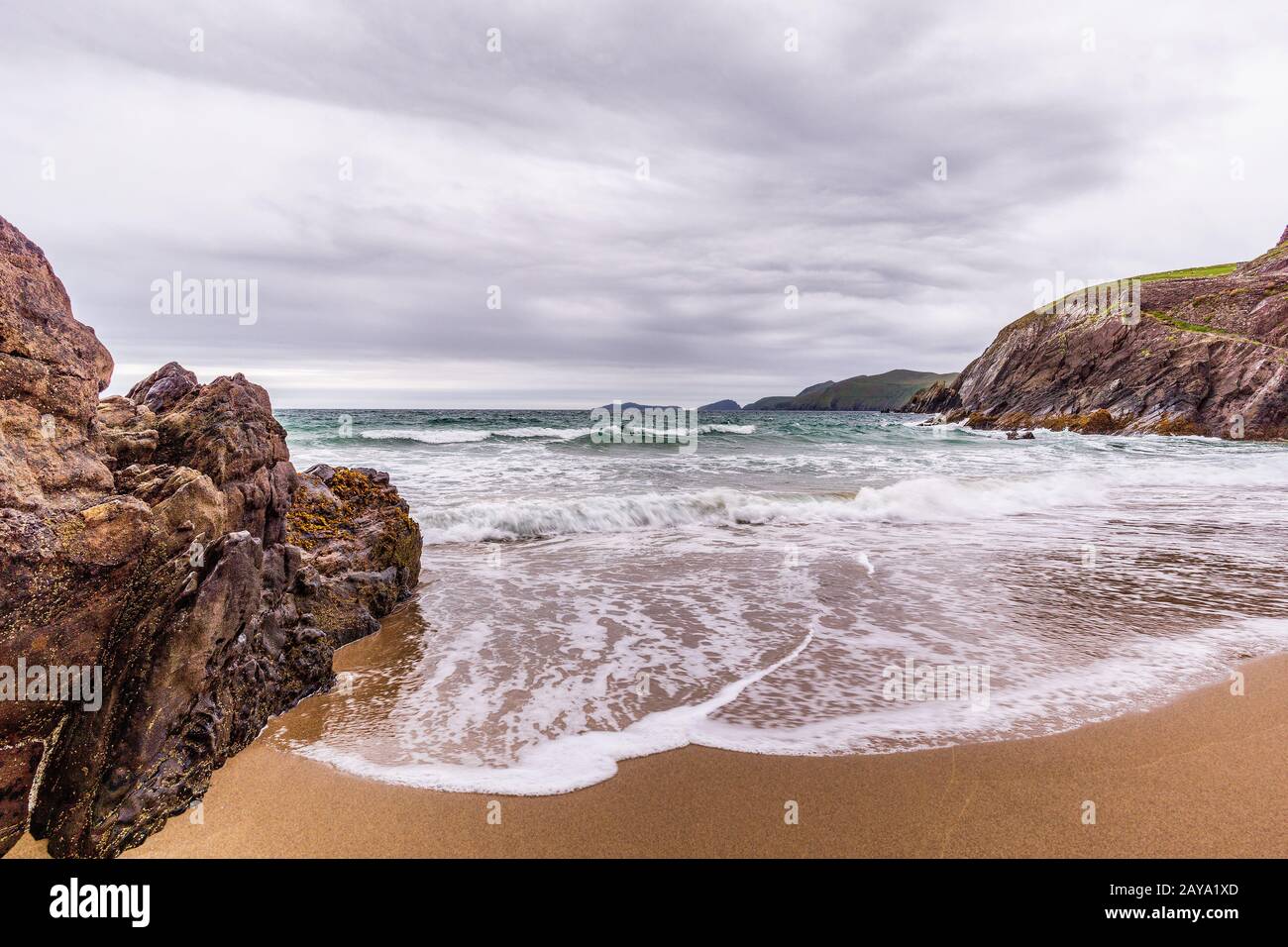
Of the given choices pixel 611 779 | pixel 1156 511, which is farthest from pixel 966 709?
pixel 1156 511

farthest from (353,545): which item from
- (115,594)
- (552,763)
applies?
(552,763)

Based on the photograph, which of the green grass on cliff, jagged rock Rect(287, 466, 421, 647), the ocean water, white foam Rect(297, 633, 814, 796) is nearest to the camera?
white foam Rect(297, 633, 814, 796)

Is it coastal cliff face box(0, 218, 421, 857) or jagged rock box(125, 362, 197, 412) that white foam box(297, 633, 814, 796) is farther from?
jagged rock box(125, 362, 197, 412)

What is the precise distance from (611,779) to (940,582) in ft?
19.8

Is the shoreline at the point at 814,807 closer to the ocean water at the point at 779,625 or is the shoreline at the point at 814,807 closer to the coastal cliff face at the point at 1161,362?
the ocean water at the point at 779,625

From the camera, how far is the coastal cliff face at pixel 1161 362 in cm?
3912

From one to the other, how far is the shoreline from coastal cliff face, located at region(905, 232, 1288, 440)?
46.0m

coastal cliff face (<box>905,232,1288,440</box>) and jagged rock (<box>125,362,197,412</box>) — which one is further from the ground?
coastal cliff face (<box>905,232,1288,440</box>)

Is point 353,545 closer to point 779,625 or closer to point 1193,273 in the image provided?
point 779,625

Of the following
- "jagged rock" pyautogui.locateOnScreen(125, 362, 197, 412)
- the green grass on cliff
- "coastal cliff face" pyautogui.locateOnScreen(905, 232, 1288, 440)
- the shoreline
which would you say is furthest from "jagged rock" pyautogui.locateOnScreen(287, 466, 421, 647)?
the green grass on cliff

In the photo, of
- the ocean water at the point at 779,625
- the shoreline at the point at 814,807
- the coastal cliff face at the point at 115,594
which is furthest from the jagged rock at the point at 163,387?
the shoreline at the point at 814,807

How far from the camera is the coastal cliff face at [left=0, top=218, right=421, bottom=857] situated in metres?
3.10
